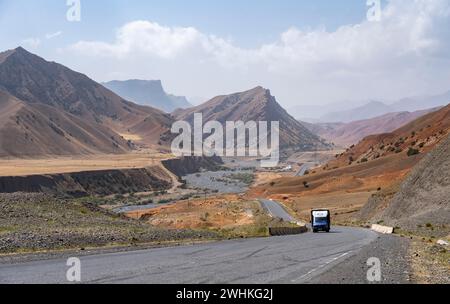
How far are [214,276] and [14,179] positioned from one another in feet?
315

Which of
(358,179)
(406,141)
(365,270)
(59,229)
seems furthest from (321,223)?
(406,141)

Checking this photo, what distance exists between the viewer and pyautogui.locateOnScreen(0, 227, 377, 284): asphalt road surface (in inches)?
667

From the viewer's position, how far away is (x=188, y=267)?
2022 cm

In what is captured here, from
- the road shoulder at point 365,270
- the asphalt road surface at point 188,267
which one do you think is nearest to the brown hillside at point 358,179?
the road shoulder at point 365,270

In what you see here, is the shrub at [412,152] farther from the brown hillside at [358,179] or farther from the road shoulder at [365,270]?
the road shoulder at [365,270]

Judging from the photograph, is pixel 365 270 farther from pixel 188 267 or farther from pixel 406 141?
pixel 406 141

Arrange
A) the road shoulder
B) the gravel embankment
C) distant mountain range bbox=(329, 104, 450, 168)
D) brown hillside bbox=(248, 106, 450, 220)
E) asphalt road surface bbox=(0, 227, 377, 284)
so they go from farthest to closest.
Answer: distant mountain range bbox=(329, 104, 450, 168)
brown hillside bbox=(248, 106, 450, 220)
the gravel embankment
asphalt road surface bbox=(0, 227, 377, 284)
the road shoulder

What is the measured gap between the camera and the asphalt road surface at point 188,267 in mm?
16938

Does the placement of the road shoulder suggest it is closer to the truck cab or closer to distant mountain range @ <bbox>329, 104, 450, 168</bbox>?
the truck cab

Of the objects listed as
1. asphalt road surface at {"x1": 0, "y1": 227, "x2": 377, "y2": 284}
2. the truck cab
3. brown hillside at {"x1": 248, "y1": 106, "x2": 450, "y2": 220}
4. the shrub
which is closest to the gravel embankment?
asphalt road surface at {"x1": 0, "y1": 227, "x2": 377, "y2": 284}

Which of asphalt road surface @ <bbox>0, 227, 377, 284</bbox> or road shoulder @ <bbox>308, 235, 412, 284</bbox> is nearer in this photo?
road shoulder @ <bbox>308, 235, 412, 284</bbox>

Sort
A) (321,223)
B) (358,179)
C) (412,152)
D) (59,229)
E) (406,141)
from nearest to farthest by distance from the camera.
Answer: (59,229)
(321,223)
(412,152)
(358,179)
(406,141)

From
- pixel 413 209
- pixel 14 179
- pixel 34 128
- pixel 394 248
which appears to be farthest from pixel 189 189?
pixel 394 248
